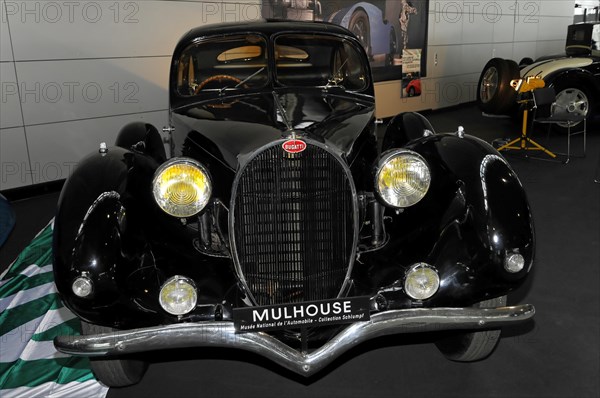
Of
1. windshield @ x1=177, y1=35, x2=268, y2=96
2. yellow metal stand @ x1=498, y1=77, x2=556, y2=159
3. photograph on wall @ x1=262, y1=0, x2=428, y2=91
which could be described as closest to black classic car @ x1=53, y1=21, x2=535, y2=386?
windshield @ x1=177, y1=35, x2=268, y2=96

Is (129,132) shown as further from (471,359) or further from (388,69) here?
(388,69)

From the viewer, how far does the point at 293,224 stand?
2.15 m

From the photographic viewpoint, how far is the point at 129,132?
3820mm

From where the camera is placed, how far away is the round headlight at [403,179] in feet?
7.28

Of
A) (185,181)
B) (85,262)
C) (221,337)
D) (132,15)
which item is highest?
(132,15)

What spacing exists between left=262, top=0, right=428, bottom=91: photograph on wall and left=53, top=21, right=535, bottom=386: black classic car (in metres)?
6.08

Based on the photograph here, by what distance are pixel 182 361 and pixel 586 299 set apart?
2.42 m

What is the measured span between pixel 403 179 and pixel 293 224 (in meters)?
0.50

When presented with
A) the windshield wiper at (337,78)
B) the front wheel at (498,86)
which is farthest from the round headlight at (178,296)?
the front wheel at (498,86)

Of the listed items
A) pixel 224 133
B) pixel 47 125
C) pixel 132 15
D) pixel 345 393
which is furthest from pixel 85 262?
pixel 132 15

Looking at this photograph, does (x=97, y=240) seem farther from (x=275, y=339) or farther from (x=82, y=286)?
(x=275, y=339)

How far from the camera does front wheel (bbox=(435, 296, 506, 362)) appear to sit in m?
2.53

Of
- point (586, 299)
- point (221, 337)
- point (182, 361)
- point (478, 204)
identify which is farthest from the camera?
point (586, 299)

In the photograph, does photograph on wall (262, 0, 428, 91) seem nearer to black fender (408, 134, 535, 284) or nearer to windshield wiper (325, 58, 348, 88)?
windshield wiper (325, 58, 348, 88)
